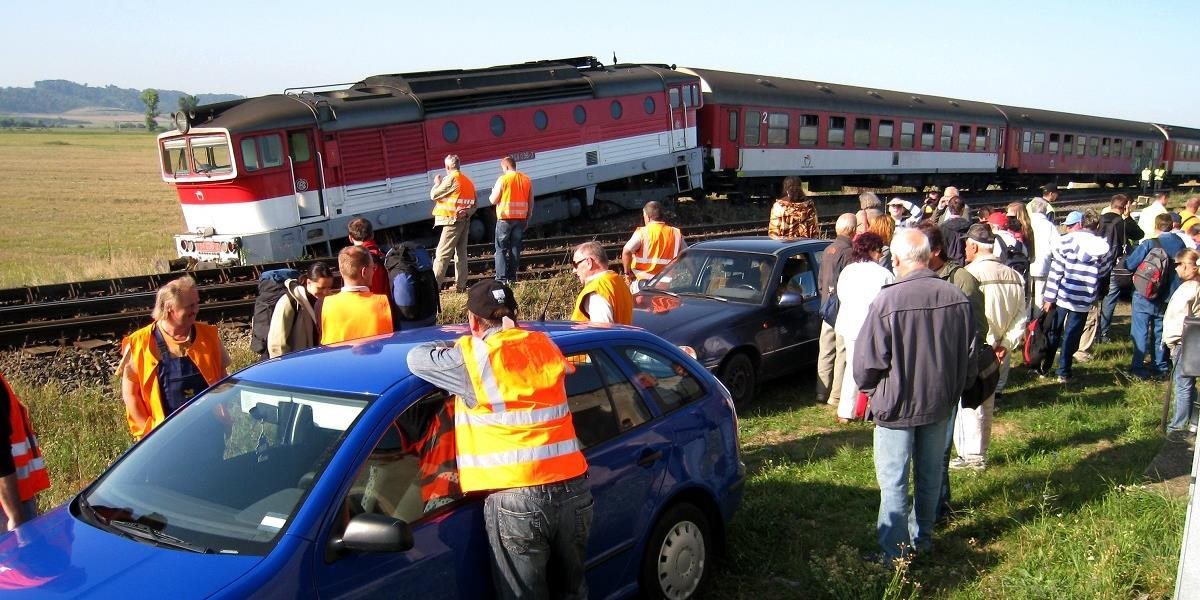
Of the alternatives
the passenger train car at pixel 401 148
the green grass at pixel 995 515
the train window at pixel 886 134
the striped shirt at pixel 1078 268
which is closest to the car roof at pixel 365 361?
the green grass at pixel 995 515

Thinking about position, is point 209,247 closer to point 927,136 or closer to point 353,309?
point 353,309

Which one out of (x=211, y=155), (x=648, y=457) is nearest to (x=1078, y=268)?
(x=648, y=457)

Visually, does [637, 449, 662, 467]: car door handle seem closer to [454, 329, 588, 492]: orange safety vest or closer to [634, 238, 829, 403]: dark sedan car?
[454, 329, 588, 492]: orange safety vest

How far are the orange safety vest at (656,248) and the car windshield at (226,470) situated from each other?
5669 millimetres

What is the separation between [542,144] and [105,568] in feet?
50.0

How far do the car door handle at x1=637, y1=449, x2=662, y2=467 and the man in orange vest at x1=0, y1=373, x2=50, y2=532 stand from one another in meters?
2.70

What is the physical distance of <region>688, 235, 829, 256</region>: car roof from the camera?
8.44m

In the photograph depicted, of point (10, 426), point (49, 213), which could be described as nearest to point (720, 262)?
point (10, 426)

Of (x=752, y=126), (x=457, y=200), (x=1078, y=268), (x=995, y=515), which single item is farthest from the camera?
(x=752, y=126)

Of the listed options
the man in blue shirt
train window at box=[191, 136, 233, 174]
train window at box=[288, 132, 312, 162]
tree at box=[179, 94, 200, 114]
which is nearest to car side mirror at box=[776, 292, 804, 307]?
the man in blue shirt

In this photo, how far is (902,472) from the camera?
452cm

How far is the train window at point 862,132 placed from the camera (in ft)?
82.5

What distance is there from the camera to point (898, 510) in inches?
179

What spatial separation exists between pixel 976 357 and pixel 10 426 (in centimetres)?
464
